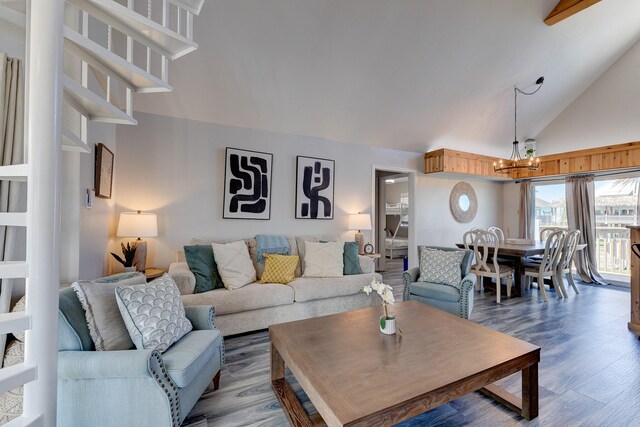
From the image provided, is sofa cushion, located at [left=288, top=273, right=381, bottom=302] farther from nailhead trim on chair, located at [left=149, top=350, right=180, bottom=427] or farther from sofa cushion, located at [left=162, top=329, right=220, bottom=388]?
nailhead trim on chair, located at [left=149, top=350, right=180, bottom=427]

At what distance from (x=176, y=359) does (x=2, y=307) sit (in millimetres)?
899

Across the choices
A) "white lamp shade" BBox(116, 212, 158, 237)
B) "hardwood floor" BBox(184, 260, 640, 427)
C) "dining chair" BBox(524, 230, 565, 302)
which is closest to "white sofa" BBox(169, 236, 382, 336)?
"hardwood floor" BBox(184, 260, 640, 427)

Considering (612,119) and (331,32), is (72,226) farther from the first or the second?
(612,119)

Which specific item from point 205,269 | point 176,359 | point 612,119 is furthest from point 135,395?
point 612,119

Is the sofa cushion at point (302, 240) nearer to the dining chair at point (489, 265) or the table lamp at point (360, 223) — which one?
the table lamp at point (360, 223)

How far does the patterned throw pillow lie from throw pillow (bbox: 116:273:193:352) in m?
2.64

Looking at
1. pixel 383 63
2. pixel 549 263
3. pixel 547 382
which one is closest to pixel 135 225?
pixel 383 63

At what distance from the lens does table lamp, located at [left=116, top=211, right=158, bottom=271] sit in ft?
9.52

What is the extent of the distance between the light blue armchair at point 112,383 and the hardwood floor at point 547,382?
0.40 m

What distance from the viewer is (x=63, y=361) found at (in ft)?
4.25

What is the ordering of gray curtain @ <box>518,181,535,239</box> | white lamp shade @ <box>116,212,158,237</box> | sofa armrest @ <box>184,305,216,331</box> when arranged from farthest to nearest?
gray curtain @ <box>518,181,535,239</box> → white lamp shade @ <box>116,212,158,237</box> → sofa armrest @ <box>184,305,216,331</box>

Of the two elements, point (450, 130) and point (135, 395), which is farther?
point (450, 130)

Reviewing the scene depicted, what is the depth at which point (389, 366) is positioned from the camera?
1470 millimetres

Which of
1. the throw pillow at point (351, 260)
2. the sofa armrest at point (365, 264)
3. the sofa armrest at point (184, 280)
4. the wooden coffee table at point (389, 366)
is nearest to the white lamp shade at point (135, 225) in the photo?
the sofa armrest at point (184, 280)
